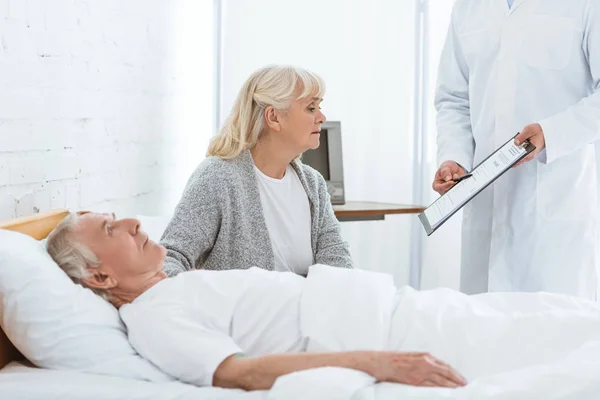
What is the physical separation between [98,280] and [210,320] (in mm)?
257

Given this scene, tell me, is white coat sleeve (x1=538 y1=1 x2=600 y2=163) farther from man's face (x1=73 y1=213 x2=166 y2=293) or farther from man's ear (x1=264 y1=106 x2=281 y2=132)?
man's face (x1=73 y1=213 x2=166 y2=293)

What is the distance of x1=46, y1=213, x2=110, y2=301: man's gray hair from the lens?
1.63 m

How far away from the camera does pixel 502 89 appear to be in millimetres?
2324

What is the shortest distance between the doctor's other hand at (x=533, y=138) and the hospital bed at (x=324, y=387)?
81cm

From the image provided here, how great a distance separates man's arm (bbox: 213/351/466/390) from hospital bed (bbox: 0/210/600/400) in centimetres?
3

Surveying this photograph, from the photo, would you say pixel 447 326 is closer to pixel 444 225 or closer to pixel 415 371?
pixel 415 371

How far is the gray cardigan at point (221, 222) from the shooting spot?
85.1 inches

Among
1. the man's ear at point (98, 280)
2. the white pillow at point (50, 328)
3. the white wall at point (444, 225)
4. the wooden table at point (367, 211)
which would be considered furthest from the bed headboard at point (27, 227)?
the white wall at point (444, 225)

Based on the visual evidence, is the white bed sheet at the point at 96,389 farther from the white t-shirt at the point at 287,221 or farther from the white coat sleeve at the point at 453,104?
the white coat sleeve at the point at 453,104

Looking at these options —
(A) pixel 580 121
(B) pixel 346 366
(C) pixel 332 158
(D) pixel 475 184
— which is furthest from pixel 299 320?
(C) pixel 332 158

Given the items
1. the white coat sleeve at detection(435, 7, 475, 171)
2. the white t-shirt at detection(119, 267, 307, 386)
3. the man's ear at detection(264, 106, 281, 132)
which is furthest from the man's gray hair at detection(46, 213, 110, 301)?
the white coat sleeve at detection(435, 7, 475, 171)

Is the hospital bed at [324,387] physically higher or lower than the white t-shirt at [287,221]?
lower

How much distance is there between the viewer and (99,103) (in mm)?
2393

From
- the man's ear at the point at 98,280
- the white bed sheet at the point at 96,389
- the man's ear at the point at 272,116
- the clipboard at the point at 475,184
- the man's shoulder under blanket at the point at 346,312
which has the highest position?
the man's ear at the point at 272,116
